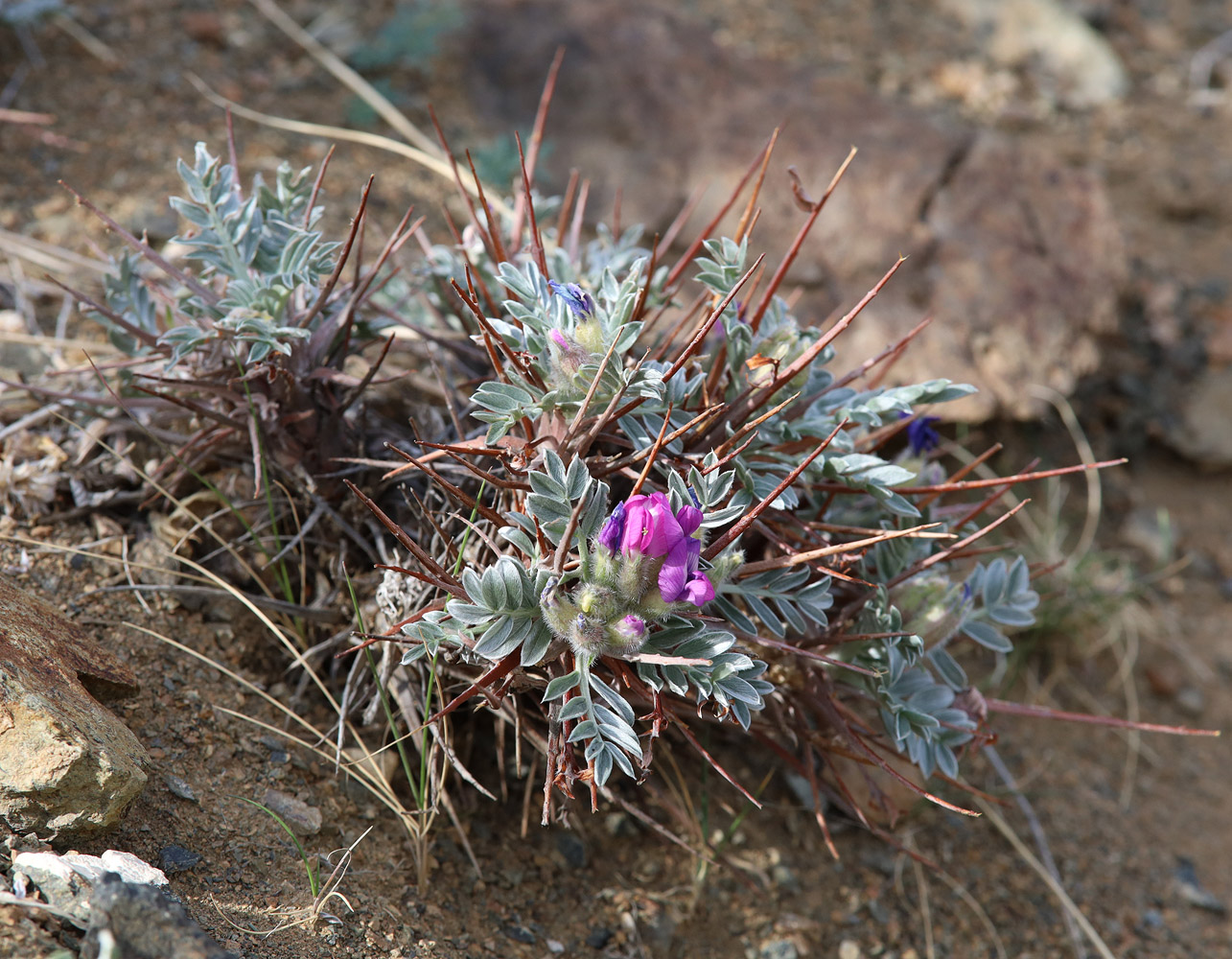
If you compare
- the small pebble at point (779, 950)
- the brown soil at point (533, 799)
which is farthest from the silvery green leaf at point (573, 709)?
the small pebble at point (779, 950)

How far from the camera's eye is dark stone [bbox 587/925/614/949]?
1.87 meters

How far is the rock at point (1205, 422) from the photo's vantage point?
3.62 meters

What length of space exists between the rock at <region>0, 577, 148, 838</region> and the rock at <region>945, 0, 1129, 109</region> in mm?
4787

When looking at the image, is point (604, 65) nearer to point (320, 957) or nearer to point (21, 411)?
point (21, 411)

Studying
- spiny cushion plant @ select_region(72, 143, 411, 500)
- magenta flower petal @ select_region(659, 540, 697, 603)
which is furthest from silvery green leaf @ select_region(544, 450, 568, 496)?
spiny cushion plant @ select_region(72, 143, 411, 500)

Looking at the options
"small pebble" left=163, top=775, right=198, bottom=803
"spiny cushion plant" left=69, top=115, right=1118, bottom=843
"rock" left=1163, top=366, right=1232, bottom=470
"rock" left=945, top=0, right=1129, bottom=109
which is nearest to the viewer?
"spiny cushion plant" left=69, top=115, right=1118, bottom=843

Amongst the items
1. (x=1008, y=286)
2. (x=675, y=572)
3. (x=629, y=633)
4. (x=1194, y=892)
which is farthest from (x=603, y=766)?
(x=1008, y=286)

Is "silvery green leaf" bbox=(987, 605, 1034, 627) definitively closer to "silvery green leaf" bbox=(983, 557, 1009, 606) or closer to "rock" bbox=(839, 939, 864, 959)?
"silvery green leaf" bbox=(983, 557, 1009, 606)

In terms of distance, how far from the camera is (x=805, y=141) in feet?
10.9

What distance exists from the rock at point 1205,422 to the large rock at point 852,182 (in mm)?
674

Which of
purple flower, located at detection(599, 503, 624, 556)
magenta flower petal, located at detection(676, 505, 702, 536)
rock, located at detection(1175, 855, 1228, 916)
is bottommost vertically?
rock, located at detection(1175, 855, 1228, 916)

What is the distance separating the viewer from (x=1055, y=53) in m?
4.79

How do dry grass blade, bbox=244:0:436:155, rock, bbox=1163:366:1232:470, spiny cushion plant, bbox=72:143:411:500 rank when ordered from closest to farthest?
spiny cushion plant, bbox=72:143:411:500 < dry grass blade, bbox=244:0:436:155 < rock, bbox=1163:366:1232:470

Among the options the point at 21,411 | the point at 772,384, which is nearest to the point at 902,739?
the point at 772,384
